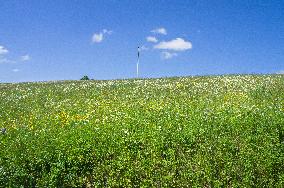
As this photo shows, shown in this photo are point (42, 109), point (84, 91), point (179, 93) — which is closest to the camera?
point (42, 109)

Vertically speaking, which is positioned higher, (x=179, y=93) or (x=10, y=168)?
(x=179, y=93)

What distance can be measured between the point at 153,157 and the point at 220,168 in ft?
6.51

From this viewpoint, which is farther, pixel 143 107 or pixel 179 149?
pixel 143 107

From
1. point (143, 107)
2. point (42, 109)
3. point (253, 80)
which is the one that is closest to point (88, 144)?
point (143, 107)

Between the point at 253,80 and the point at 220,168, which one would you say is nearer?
the point at 220,168

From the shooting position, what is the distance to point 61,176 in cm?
1264

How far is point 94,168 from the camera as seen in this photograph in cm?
1301

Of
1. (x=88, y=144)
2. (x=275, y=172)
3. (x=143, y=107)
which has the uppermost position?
(x=143, y=107)

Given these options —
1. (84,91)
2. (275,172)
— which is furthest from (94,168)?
(84,91)

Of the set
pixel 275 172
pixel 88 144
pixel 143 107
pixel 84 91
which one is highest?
pixel 84 91

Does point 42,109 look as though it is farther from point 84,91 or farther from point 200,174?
Result: point 200,174

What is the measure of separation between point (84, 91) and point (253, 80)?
14253 millimetres

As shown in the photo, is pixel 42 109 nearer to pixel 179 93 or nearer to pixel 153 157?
pixel 179 93

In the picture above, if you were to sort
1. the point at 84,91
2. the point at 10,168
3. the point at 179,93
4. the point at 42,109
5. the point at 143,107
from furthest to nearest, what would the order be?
1. the point at 84,91
2. the point at 179,93
3. the point at 42,109
4. the point at 143,107
5. the point at 10,168
